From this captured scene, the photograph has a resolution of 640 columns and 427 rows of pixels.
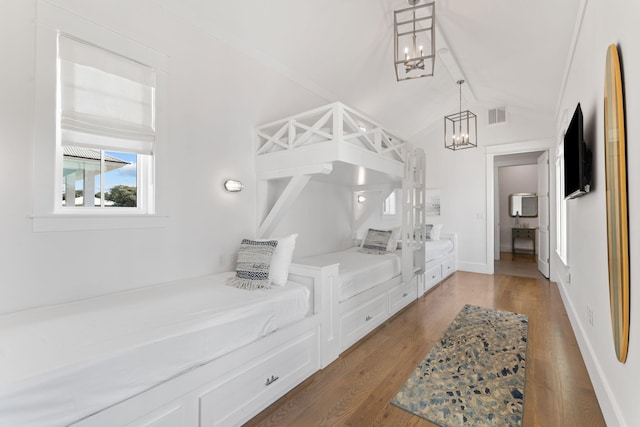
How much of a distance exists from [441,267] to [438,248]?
0.46 metres

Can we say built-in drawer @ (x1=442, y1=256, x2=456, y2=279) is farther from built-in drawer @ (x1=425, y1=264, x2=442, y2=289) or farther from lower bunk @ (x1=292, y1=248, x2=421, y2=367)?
lower bunk @ (x1=292, y1=248, x2=421, y2=367)

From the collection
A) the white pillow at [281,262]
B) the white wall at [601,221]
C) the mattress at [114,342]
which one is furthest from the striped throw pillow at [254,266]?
the white wall at [601,221]

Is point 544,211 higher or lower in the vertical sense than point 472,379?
higher

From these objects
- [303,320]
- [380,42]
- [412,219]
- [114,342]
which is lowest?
[303,320]

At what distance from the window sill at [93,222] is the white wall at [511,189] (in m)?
9.19

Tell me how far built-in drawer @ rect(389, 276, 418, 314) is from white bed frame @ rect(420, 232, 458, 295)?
0.31 m

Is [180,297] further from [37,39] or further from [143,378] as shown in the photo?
[37,39]

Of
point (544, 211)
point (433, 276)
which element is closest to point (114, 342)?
point (433, 276)

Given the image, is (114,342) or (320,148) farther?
(320,148)

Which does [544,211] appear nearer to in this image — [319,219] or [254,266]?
[319,219]

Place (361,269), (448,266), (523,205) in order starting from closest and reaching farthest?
(361,269) < (448,266) < (523,205)

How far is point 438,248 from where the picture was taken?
17.0 ft

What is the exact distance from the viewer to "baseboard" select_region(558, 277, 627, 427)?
160cm

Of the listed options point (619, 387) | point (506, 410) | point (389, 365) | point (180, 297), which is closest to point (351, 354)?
point (389, 365)
